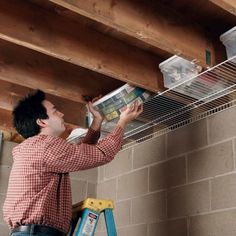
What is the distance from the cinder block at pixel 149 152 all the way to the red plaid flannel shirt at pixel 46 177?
0.76m

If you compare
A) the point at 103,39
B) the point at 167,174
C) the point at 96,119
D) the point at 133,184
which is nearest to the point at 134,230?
the point at 133,184

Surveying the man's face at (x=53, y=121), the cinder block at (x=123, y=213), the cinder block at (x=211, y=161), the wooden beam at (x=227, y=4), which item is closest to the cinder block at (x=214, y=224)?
the cinder block at (x=211, y=161)

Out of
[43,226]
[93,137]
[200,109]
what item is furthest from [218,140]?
[43,226]

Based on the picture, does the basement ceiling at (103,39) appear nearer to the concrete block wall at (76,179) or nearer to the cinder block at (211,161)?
the cinder block at (211,161)

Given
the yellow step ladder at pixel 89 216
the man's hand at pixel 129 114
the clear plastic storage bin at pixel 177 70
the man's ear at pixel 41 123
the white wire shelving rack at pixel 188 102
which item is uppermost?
the clear plastic storage bin at pixel 177 70

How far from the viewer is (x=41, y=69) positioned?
244 centimetres

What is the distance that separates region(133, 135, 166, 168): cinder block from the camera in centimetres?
272

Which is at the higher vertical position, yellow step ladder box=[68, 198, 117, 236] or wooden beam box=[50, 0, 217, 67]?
wooden beam box=[50, 0, 217, 67]

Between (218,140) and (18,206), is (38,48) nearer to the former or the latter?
(18,206)

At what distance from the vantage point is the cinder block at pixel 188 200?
2.30 meters

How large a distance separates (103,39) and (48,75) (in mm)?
412

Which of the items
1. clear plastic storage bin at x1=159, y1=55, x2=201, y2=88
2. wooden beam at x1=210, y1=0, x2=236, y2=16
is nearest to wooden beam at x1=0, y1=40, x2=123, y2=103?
clear plastic storage bin at x1=159, y1=55, x2=201, y2=88

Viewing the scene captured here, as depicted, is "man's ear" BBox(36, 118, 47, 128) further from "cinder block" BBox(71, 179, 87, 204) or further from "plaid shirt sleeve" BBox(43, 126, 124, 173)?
"cinder block" BBox(71, 179, 87, 204)

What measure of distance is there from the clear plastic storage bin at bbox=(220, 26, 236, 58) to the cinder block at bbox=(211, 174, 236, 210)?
1.93 feet
